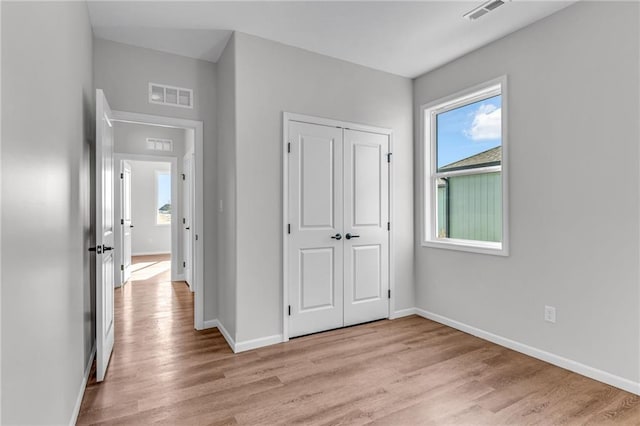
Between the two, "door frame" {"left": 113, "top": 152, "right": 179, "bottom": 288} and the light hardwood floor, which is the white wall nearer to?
"door frame" {"left": 113, "top": 152, "right": 179, "bottom": 288}

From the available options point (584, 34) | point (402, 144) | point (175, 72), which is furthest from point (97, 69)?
point (584, 34)

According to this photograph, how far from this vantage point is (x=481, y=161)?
134 inches

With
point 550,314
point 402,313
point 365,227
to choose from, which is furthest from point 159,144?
point 550,314

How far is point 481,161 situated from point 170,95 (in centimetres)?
315

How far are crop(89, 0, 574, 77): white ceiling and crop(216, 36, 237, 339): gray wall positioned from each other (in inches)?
11.6

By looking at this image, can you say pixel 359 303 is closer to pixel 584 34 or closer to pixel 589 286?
pixel 589 286

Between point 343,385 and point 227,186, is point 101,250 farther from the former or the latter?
point 343,385

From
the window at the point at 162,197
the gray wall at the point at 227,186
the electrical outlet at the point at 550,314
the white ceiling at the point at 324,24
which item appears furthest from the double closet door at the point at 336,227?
the window at the point at 162,197

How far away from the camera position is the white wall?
929 cm

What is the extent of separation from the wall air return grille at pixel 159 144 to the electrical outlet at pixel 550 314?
18.1ft

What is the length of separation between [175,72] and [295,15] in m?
1.42

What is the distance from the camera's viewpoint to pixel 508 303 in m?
3.07

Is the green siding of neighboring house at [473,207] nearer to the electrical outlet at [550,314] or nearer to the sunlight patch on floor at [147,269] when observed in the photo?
the electrical outlet at [550,314]

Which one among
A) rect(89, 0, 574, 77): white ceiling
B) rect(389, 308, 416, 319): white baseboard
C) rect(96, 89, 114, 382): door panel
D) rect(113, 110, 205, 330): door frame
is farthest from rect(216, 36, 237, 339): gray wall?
rect(389, 308, 416, 319): white baseboard
